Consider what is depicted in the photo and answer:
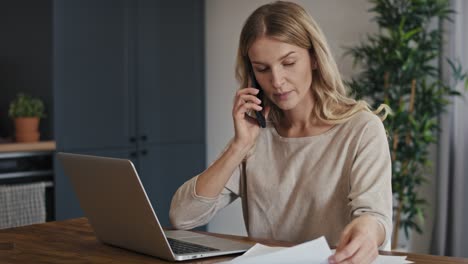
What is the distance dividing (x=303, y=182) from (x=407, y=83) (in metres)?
2.06

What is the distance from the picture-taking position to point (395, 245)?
159 inches

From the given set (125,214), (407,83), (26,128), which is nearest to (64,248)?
(125,214)

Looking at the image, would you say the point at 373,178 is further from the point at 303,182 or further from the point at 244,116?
the point at 244,116

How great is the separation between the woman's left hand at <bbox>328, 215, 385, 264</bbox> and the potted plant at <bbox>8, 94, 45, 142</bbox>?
2811mm

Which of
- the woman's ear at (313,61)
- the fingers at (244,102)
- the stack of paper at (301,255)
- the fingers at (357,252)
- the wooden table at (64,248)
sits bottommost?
the wooden table at (64,248)

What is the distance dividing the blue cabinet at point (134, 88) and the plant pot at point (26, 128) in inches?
5.3

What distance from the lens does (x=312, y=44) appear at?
6.66 feet

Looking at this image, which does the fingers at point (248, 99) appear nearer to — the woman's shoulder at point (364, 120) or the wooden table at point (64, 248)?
the woman's shoulder at point (364, 120)

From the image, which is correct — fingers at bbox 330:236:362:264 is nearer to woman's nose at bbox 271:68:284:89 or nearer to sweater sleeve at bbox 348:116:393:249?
sweater sleeve at bbox 348:116:393:249

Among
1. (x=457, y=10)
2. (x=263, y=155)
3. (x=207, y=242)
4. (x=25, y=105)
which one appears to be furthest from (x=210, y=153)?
(x=207, y=242)

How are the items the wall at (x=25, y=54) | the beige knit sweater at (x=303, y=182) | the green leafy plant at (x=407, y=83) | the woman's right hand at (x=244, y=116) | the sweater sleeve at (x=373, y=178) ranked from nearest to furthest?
the sweater sleeve at (x=373, y=178), the beige knit sweater at (x=303, y=182), the woman's right hand at (x=244, y=116), the green leafy plant at (x=407, y=83), the wall at (x=25, y=54)

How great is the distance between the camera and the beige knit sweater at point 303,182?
192 centimetres

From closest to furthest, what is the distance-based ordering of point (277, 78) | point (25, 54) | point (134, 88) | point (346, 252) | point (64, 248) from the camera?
point (346, 252), point (64, 248), point (277, 78), point (25, 54), point (134, 88)

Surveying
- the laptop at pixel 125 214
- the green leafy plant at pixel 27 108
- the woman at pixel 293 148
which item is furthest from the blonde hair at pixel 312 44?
the green leafy plant at pixel 27 108
